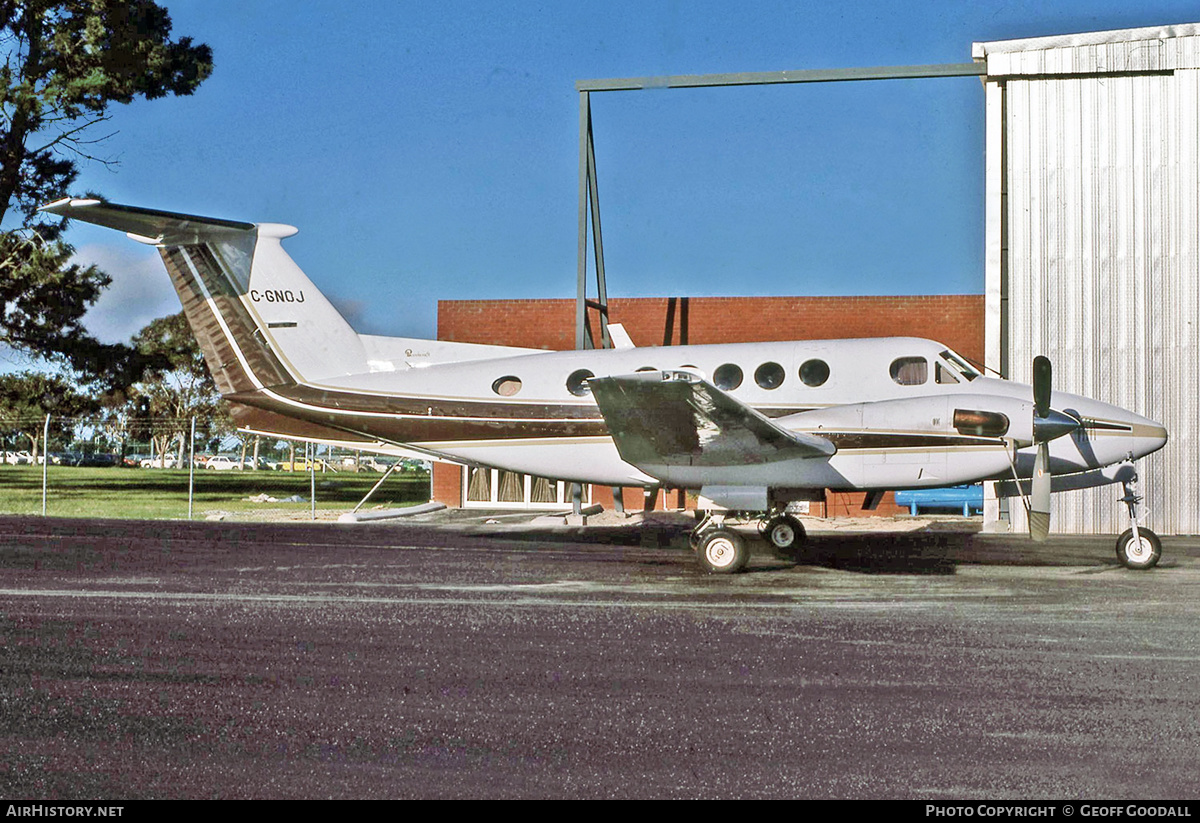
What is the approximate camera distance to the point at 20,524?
714 inches

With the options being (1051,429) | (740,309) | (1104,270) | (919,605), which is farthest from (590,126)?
(919,605)

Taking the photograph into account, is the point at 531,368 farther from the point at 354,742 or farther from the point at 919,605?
the point at 354,742

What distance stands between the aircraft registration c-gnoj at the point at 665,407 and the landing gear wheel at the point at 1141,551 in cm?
2

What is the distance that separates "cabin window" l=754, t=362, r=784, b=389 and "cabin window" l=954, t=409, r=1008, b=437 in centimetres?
248

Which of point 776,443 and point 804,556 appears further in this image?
point 804,556

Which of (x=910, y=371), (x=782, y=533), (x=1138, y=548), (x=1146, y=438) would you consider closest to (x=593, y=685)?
(x=910, y=371)

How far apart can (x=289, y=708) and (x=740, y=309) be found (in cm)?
2213

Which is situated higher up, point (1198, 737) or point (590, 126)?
point (590, 126)

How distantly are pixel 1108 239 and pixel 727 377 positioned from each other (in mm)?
9441

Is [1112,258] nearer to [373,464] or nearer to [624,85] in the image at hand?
[624,85]

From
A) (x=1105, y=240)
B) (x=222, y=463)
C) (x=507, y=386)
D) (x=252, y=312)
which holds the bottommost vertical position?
(x=222, y=463)

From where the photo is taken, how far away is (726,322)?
26641mm

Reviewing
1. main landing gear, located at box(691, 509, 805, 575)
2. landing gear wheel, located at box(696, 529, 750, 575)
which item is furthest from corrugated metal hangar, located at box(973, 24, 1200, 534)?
landing gear wheel, located at box(696, 529, 750, 575)
